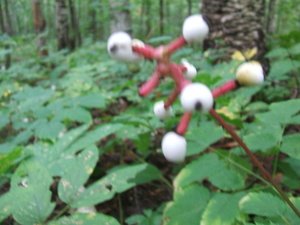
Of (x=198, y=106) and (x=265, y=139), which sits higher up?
(x=198, y=106)

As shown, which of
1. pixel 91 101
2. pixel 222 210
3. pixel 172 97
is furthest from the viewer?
pixel 91 101

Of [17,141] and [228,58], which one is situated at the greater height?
[228,58]

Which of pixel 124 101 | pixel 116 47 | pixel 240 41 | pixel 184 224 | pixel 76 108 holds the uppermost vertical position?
pixel 116 47

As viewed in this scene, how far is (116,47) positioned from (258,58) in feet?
7.27

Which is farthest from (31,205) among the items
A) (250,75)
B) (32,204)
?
(250,75)

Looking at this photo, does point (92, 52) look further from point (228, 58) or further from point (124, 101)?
point (228, 58)

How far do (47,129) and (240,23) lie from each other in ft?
6.34

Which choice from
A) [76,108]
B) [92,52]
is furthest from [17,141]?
[92,52]

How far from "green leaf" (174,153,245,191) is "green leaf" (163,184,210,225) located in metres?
0.05

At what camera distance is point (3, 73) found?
8.44 feet

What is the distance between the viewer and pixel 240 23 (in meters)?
2.49

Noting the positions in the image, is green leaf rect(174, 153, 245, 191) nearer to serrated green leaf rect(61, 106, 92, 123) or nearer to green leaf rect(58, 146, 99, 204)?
green leaf rect(58, 146, 99, 204)

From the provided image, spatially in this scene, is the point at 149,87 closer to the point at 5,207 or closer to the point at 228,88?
the point at 228,88

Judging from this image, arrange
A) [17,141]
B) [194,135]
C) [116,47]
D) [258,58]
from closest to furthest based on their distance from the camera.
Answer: [116,47] < [194,135] < [17,141] < [258,58]
